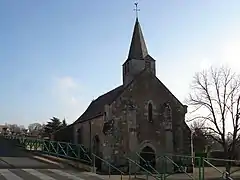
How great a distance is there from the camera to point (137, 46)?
40.1 metres

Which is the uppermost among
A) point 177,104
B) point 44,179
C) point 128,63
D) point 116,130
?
point 128,63

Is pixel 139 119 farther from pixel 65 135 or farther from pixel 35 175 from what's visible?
pixel 35 175

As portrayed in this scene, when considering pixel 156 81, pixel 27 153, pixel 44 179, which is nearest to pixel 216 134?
pixel 156 81

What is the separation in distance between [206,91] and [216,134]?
4463 millimetres

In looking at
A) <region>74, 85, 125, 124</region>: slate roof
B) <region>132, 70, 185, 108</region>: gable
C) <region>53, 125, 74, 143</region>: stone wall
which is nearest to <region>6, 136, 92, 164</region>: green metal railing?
<region>74, 85, 125, 124</region>: slate roof

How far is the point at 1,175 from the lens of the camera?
1981 centimetres

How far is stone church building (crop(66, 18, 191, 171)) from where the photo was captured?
36.0 m

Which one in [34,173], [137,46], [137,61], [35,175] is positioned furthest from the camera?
[137,46]

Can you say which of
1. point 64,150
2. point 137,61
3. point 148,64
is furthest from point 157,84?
point 64,150

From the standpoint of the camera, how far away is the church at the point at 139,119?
3603 cm

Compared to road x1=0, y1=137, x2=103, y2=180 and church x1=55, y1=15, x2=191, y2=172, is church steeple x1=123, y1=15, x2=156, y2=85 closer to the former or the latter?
church x1=55, y1=15, x2=191, y2=172

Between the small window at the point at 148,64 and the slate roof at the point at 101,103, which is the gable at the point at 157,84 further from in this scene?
the slate roof at the point at 101,103

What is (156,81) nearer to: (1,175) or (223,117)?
(223,117)

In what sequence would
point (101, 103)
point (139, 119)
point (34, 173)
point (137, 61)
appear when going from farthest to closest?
point (101, 103) → point (137, 61) → point (139, 119) → point (34, 173)
